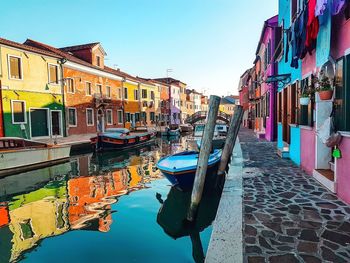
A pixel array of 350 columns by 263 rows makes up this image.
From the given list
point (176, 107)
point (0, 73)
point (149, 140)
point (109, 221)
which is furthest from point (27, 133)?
point (176, 107)

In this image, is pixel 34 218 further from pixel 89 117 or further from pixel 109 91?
pixel 109 91

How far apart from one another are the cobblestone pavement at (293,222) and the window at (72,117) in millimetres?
19835

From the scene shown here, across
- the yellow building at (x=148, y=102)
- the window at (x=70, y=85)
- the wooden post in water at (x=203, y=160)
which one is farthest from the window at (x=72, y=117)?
the wooden post in water at (x=203, y=160)

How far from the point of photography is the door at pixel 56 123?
21.3m

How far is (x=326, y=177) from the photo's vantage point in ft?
18.5

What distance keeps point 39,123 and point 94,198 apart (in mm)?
14127

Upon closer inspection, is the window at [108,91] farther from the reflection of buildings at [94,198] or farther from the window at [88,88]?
the reflection of buildings at [94,198]

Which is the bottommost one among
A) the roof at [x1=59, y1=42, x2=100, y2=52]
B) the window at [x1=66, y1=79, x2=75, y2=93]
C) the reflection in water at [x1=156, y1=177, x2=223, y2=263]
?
the reflection in water at [x1=156, y1=177, x2=223, y2=263]

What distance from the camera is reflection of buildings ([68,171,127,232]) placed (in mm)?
6618

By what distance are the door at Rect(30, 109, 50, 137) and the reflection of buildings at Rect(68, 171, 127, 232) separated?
10.6 metres

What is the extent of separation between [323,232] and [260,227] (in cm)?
84

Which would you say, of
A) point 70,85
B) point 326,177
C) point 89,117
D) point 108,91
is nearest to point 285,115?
point 326,177

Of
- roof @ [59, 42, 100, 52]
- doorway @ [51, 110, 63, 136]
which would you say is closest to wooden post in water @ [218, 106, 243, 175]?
doorway @ [51, 110, 63, 136]

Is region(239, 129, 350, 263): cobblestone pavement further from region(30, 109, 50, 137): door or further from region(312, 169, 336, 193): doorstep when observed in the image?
region(30, 109, 50, 137): door
